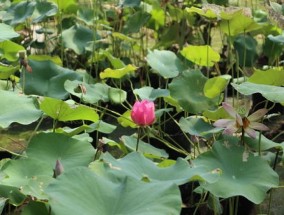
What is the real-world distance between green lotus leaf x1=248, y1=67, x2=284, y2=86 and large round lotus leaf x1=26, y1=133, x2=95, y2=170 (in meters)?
0.46

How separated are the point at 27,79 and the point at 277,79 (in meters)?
0.70

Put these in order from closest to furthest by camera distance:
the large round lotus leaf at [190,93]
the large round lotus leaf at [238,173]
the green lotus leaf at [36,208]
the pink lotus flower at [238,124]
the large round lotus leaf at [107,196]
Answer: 1. the large round lotus leaf at [107,196]
2. the green lotus leaf at [36,208]
3. the large round lotus leaf at [238,173]
4. the pink lotus flower at [238,124]
5. the large round lotus leaf at [190,93]

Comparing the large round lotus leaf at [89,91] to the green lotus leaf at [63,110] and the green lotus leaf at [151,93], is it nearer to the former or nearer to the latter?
the green lotus leaf at [151,93]

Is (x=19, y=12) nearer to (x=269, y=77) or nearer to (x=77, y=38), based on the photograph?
(x=77, y=38)

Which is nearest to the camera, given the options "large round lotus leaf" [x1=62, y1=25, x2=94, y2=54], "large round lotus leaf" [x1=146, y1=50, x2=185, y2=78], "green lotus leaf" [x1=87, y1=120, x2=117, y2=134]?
"green lotus leaf" [x1=87, y1=120, x2=117, y2=134]

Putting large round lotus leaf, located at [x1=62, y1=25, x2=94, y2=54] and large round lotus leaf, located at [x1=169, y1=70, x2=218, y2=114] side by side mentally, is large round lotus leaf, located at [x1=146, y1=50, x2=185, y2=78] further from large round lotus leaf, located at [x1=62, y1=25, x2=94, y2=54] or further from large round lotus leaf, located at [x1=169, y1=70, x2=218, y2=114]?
large round lotus leaf, located at [x1=62, y1=25, x2=94, y2=54]

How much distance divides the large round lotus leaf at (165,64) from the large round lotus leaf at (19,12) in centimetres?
57

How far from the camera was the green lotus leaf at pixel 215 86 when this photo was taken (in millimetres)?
1730

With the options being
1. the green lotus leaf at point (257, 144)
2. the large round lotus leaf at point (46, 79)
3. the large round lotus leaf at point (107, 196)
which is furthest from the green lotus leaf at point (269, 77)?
the large round lotus leaf at point (107, 196)

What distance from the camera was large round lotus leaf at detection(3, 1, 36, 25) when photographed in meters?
2.44

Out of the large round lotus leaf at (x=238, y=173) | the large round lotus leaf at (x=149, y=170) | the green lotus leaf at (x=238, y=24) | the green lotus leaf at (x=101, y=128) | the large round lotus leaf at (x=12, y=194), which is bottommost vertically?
the green lotus leaf at (x=101, y=128)

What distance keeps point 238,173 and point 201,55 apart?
727 millimetres

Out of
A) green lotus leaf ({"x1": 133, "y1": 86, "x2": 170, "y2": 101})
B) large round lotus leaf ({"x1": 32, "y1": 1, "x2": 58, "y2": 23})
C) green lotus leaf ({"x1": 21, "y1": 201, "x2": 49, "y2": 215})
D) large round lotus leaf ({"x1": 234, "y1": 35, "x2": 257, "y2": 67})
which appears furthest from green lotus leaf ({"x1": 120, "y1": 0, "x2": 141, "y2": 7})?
green lotus leaf ({"x1": 21, "y1": 201, "x2": 49, "y2": 215})

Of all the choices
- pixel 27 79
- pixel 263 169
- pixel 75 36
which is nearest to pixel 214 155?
pixel 263 169
